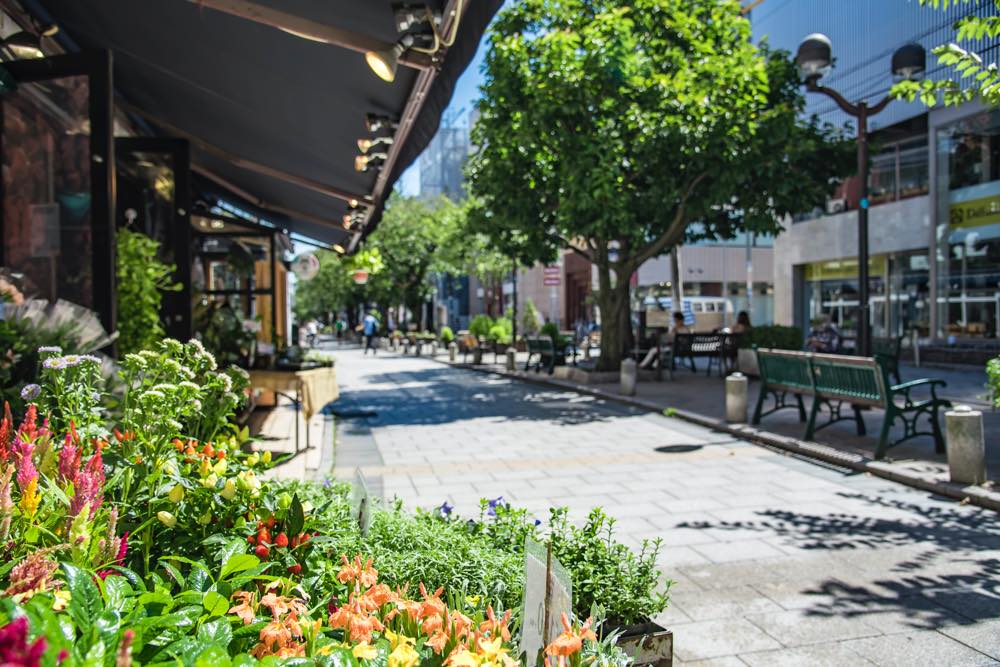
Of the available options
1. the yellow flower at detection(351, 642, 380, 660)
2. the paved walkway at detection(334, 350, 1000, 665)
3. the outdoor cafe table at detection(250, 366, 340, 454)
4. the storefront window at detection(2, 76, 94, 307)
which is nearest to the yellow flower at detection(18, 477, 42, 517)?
the yellow flower at detection(351, 642, 380, 660)

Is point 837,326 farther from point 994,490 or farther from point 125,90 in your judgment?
point 125,90

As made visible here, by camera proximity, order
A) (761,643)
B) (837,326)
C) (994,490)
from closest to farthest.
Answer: (761,643) < (994,490) < (837,326)

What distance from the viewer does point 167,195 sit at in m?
7.39

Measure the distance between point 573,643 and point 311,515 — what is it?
125cm

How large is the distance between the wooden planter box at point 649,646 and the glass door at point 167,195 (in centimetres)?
Answer: 538

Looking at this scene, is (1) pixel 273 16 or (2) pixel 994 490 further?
(2) pixel 994 490

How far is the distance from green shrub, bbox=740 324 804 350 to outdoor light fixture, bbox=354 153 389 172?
1227cm

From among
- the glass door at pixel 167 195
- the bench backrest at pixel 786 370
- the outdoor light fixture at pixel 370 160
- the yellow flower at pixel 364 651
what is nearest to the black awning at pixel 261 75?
the outdoor light fixture at pixel 370 160

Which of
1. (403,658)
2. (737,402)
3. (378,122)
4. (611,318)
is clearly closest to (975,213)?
(611,318)

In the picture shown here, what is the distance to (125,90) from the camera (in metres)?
7.31

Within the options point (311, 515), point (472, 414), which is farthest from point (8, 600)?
point (472, 414)

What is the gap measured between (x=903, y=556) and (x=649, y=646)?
3.33 metres

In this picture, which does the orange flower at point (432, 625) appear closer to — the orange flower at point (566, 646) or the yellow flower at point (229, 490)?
the orange flower at point (566, 646)

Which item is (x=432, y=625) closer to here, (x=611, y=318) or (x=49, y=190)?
(x=49, y=190)
